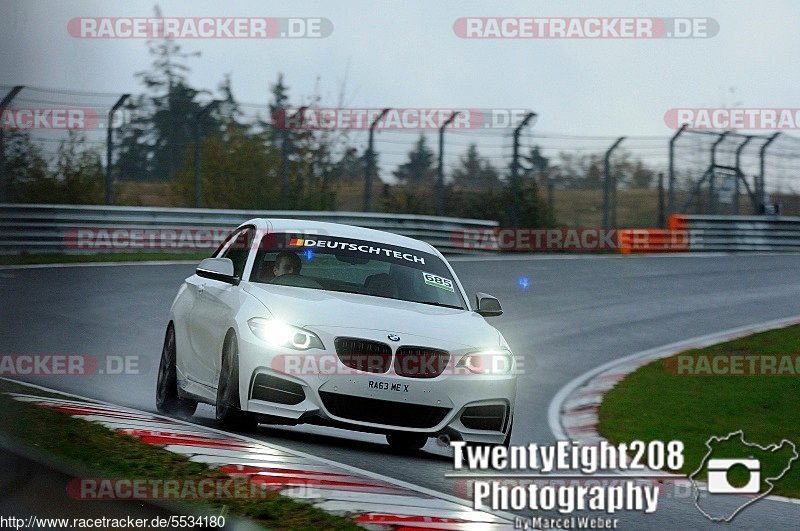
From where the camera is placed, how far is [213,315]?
343 inches

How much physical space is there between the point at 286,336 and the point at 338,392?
45 centimetres

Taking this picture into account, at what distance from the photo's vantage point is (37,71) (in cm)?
706

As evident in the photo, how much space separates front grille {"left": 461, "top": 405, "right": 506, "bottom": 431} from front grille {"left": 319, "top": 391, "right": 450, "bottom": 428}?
24 centimetres

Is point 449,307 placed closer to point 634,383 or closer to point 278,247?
point 278,247

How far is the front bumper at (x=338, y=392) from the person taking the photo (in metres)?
7.71

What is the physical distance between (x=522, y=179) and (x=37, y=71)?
21.9m

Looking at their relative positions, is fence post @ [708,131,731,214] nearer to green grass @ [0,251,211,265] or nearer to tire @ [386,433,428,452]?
green grass @ [0,251,211,265]

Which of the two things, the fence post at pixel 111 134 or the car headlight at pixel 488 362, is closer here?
the car headlight at pixel 488 362

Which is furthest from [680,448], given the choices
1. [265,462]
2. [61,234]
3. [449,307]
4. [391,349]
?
[61,234]

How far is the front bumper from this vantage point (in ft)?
25.3

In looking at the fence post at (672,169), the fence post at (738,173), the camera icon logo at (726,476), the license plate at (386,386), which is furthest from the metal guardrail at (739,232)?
the license plate at (386,386)

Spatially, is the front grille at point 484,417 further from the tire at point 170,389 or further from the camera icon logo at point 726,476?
the tire at point 170,389

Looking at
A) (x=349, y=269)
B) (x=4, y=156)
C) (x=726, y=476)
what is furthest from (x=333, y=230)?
(x=4, y=156)

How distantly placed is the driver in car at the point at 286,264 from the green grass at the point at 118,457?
1718mm
